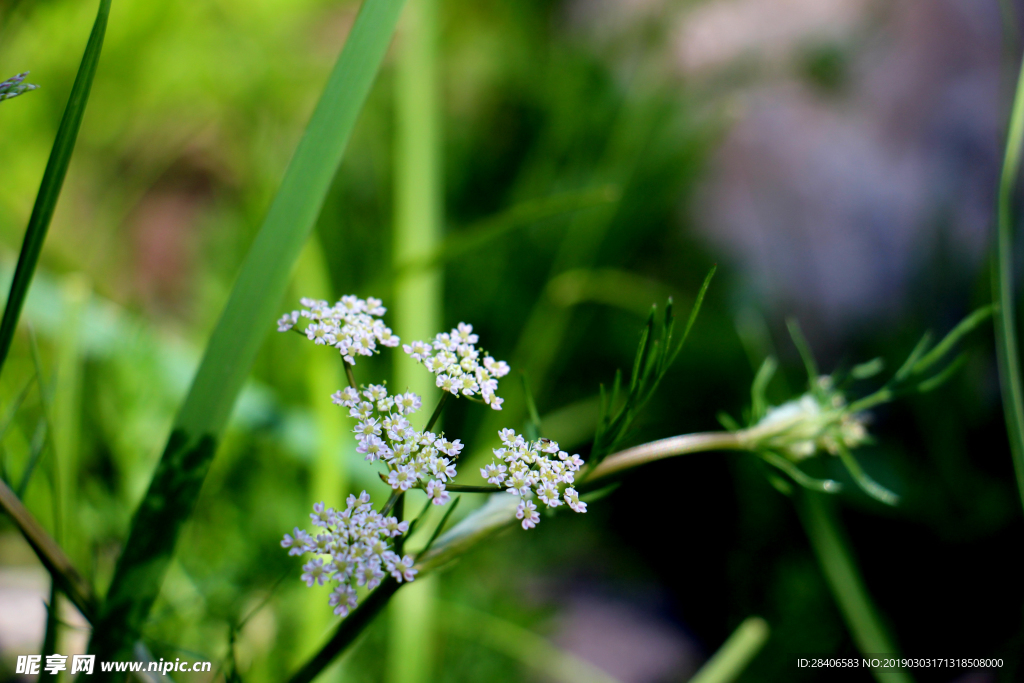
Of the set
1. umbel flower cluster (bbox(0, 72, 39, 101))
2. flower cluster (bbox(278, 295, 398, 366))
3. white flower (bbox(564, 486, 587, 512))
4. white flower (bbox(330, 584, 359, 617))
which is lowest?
white flower (bbox(330, 584, 359, 617))

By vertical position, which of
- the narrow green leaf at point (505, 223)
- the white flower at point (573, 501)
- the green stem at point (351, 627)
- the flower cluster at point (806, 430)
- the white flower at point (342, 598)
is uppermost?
the narrow green leaf at point (505, 223)

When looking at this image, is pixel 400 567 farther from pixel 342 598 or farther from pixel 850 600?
pixel 850 600

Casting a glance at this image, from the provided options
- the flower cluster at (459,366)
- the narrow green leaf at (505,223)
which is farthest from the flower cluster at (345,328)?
the narrow green leaf at (505,223)

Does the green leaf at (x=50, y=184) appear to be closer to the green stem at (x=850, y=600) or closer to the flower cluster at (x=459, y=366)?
the flower cluster at (x=459, y=366)

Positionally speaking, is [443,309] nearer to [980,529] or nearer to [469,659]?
[469,659]

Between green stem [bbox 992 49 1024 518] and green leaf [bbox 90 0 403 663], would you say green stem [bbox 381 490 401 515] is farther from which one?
green stem [bbox 992 49 1024 518]

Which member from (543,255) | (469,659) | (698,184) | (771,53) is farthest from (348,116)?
(771,53)

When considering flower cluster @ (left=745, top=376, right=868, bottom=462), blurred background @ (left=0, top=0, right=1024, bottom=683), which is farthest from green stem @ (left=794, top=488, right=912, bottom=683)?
flower cluster @ (left=745, top=376, right=868, bottom=462)
